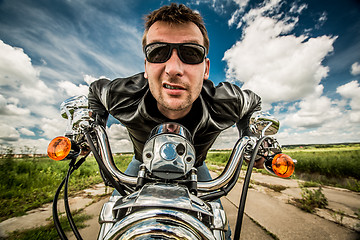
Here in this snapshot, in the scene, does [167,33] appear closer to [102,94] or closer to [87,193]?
[102,94]

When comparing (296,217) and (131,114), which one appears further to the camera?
(296,217)

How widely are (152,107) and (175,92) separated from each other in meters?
0.60

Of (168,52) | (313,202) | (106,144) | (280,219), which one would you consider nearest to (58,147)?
(106,144)

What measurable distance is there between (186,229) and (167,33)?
59.0 inches

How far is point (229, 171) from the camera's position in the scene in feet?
2.90

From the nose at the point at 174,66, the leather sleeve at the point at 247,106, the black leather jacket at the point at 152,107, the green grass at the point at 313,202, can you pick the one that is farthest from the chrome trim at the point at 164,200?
the green grass at the point at 313,202

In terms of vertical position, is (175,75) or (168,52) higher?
(168,52)

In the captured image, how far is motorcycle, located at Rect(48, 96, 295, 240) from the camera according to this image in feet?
1.41

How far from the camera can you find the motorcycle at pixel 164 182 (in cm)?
43

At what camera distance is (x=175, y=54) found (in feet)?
4.25

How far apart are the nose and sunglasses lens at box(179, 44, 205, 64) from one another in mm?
57

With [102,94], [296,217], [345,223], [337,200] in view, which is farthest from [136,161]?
[337,200]

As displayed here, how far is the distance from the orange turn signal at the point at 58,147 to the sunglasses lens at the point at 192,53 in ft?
3.42

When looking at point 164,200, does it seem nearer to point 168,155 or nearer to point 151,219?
point 151,219
